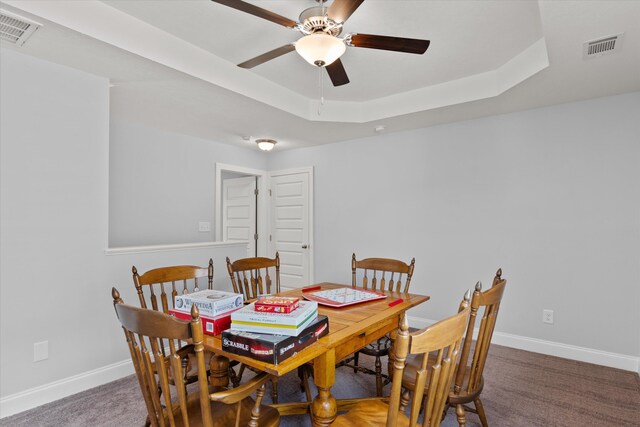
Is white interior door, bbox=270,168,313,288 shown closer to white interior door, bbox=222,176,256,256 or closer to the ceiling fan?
white interior door, bbox=222,176,256,256

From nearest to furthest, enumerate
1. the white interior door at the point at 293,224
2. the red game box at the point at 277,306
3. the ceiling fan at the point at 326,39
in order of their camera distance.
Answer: the red game box at the point at 277,306 → the ceiling fan at the point at 326,39 → the white interior door at the point at 293,224

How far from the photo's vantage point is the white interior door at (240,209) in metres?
5.33

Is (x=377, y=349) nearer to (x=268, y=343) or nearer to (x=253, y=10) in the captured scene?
(x=268, y=343)

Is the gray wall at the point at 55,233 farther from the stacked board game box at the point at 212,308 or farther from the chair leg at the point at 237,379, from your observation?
the stacked board game box at the point at 212,308

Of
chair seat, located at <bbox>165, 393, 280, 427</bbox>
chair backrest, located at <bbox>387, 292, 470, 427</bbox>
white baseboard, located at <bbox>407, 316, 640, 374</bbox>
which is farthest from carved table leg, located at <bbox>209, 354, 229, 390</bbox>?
white baseboard, located at <bbox>407, 316, 640, 374</bbox>

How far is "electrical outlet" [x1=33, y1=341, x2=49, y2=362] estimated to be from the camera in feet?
7.46

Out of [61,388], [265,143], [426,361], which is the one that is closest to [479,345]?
[426,361]

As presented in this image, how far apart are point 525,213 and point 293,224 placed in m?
3.02

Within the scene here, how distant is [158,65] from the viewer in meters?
2.39

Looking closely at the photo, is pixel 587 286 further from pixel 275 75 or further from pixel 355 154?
pixel 275 75

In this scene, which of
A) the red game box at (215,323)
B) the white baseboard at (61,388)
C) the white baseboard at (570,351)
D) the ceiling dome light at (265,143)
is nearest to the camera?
the red game box at (215,323)

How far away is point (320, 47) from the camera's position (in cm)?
180

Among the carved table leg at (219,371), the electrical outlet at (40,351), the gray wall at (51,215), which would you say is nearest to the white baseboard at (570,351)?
the carved table leg at (219,371)

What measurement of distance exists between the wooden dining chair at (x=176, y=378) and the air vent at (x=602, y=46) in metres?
2.68
